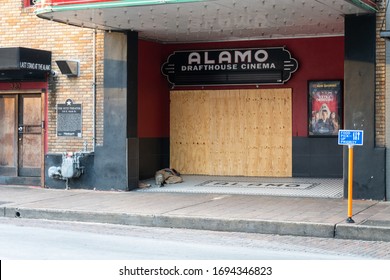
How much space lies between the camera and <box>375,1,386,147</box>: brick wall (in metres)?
14.7

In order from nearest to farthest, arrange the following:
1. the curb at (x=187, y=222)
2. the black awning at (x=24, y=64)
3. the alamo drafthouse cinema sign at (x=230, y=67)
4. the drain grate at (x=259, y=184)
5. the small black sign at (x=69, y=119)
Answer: the curb at (x=187, y=222) → the black awning at (x=24, y=64) → the drain grate at (x=259, y=184) → the small black sign at (x=69, y=119) → the alamo drafthouse cinema sign at (x=230, y=67)

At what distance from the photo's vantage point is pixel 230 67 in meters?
19.5

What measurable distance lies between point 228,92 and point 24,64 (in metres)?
5.72

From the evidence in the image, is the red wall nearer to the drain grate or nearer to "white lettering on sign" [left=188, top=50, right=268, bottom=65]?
"white lettering on sign" [left=188, top=50, right=268, bottom=65]

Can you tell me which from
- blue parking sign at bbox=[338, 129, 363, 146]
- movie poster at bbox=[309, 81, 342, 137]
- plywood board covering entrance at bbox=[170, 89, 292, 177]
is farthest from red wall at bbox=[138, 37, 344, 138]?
blue parking sign at bbox=[338, 129, 363, 146]

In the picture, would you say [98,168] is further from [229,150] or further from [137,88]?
[229,150]

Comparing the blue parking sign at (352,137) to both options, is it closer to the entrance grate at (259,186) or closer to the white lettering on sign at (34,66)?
the entrance grate at (259,186)

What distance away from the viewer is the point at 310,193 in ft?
52.3

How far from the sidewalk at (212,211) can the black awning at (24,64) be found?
9.55ft

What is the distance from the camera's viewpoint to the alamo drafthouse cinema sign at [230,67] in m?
19.0

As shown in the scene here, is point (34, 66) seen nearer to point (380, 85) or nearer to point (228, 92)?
point (228, 92)

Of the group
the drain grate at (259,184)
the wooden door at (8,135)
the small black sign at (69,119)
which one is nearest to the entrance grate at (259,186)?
the drain grate at (259,184)

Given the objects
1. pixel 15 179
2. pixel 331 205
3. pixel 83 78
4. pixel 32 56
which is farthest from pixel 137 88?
pixel 331 205

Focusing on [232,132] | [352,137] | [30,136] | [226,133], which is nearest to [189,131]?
[226,133]
